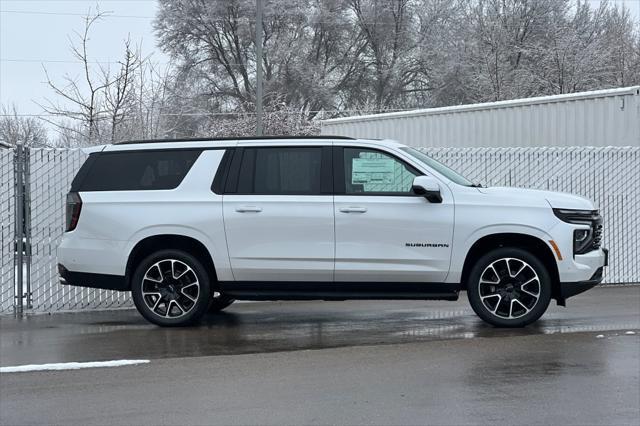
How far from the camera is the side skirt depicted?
9.88 m

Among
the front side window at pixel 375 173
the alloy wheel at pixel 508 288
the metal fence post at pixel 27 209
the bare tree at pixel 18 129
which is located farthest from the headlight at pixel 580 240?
A: the bare tree at pixel 18 129

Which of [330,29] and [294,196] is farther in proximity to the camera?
[330,29]

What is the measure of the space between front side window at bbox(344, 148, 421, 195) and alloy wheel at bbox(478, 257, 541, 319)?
114cm

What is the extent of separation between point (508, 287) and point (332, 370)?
258 centimetres

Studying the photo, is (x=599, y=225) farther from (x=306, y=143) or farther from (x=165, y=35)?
(x=165, y=35)

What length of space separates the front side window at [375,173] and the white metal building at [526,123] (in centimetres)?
555

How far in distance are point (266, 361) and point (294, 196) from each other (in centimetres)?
213

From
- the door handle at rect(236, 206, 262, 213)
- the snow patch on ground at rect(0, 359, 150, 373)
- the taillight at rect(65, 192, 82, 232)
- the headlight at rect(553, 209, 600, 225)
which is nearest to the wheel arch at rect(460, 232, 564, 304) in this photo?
the headlight at rect(553, 209, 600, 225)

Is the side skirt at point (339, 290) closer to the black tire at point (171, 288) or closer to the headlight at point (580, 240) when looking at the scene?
the black tire at point (171, 288)

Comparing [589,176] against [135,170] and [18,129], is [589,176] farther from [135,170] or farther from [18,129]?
[18,129]

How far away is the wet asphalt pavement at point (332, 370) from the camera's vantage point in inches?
262

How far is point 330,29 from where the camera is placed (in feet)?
142

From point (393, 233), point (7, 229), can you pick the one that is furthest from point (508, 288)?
point (7, 229)

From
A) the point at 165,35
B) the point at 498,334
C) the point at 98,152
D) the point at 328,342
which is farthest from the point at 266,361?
the point at 165,35
